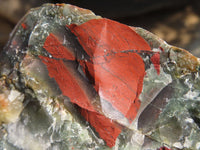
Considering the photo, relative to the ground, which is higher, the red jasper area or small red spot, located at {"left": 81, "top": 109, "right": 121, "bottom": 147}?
the red jasper area

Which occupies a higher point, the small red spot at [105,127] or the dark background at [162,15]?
the dark background at [162,15]

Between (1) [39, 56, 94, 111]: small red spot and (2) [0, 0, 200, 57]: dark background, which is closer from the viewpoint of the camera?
(1) [39, 56, 94, 111]: small red spot

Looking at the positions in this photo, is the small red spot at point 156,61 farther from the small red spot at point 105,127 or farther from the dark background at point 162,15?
the dark background at point 162,15

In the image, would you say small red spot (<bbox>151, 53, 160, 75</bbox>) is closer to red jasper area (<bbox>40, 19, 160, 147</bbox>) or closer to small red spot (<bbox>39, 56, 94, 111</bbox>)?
red jasper area (<bbox>40, 19, 160, 147</bbox>)

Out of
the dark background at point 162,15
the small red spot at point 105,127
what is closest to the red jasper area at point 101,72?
the small red spot at point 105,127

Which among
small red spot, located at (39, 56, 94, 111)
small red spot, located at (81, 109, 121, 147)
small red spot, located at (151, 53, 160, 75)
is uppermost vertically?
small red spot, located at (151, 53, 160, 75)

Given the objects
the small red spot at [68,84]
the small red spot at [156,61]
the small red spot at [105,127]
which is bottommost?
the small red spot at [105,127]

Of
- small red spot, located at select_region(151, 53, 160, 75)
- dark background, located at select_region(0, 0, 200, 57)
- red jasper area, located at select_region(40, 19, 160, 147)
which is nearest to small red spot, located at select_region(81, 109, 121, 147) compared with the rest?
red jasper area, located at select_region(40, 19, 160, 147)

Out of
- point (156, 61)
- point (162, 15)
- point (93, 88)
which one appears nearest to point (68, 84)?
point (93, 88)
